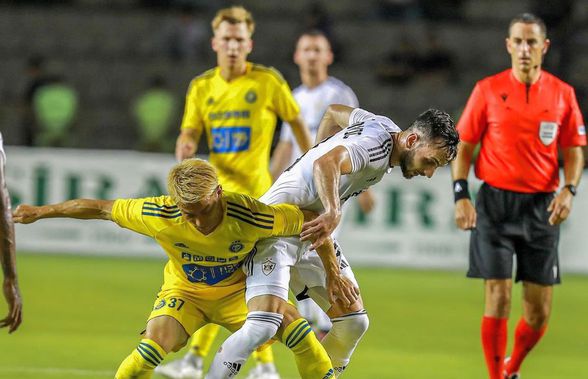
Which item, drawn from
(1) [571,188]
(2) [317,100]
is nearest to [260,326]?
Result: (1) [571,188]

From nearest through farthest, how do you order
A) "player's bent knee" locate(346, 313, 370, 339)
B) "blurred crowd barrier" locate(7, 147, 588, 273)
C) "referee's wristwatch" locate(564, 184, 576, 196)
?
"player's bent knee" locate(346, 313, 370, 339) → "referee's wristwatch" locate(564, 184, 576, 196) → "blurred crowd barrier" locate(7, 147, 588, 273)

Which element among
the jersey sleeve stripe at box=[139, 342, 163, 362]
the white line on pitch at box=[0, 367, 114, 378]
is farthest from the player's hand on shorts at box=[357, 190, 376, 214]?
the jersey sleeve stripe at box=[139, 342, 163, 362]

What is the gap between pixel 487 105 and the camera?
663cm

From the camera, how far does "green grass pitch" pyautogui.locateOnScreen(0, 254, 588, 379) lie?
285 inches

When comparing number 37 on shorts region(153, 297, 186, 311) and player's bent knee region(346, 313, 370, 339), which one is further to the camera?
player's bent knee region(346, 313, 370, 339)

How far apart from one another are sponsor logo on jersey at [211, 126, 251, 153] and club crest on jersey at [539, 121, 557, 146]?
182 cm

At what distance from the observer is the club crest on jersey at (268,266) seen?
5.33 m

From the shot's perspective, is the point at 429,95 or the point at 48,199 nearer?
the point at 48,199

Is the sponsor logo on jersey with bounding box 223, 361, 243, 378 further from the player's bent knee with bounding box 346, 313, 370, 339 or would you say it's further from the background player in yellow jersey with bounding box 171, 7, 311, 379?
the background player in yellow jersey with bounding box 171, 7, 311, 379

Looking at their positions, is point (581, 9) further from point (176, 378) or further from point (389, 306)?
point (176, 378)

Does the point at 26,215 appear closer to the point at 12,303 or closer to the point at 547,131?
the point at 12,303

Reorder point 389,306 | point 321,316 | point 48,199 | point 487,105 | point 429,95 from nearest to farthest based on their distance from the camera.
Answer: point 487,105, point 321,316, point 389,306, point 48,199, point 429,95

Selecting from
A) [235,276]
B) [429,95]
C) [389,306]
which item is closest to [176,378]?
[235,276]

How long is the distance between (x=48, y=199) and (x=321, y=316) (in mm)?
5226
